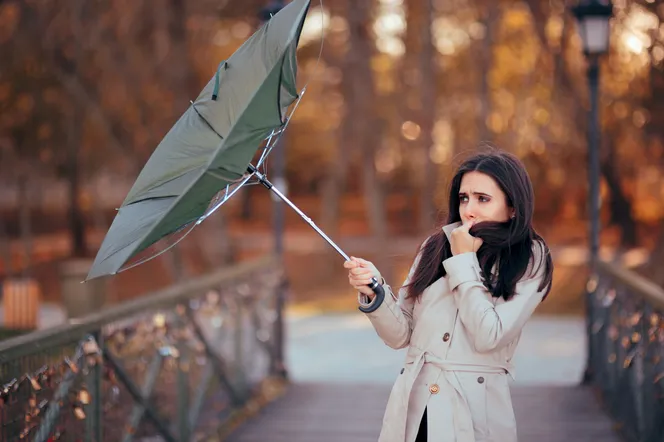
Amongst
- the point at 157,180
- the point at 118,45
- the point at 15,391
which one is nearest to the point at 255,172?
the point at 157,180

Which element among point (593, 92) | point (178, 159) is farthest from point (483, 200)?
point (593, 92)

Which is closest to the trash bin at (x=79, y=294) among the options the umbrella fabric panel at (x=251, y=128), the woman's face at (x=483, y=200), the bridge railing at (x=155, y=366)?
the bridge railing at (x=155, y=366)

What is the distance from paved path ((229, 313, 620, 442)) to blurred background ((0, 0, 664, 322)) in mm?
1926

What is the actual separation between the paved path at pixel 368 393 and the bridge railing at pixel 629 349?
9.6 inches

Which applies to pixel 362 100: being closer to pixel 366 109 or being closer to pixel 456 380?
pixel 366 109

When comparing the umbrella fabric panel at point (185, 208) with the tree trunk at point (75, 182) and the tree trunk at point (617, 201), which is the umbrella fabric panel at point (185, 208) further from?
the tree trunk at point (75, 182)

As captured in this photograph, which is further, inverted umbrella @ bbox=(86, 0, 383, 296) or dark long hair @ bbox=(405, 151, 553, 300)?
dark long hair @ bbox=(405, 151, 553, 300)

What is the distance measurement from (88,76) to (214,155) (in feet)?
68.9

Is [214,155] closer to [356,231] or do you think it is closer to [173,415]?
[173,415]

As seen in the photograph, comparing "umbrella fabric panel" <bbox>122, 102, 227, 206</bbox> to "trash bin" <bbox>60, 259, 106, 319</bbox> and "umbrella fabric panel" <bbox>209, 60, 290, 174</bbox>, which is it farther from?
"trash bin" <bbox>60, 259, 106, 319</bbox>

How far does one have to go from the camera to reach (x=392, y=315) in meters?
3.58

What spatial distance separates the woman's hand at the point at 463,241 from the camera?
3510 millimetres

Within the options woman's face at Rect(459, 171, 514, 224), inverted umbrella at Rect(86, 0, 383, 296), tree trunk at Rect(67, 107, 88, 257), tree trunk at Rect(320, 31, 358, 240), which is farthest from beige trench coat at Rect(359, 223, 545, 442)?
tree trunk at Rect(67, 107, 88, 257)

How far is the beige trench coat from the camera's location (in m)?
3.44
